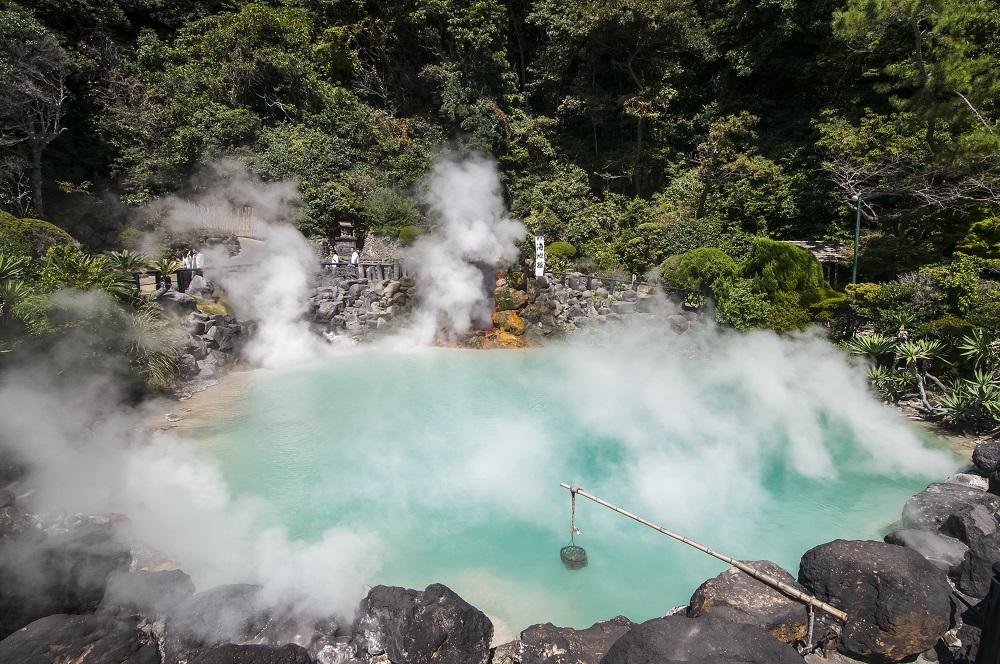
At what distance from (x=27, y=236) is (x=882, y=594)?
13.8 m

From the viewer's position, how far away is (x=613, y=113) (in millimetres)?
22781

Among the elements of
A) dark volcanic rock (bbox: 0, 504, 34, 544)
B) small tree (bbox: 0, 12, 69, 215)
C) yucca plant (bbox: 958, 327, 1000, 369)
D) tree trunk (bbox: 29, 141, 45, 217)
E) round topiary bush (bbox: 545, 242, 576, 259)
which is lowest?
dark volcanic rock (bbox: 0, 504, 34, 544)

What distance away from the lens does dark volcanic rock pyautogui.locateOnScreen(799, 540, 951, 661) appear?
4859 millimetres

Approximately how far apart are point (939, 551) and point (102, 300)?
1129cm

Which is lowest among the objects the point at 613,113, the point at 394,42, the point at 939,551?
the point at 939,551

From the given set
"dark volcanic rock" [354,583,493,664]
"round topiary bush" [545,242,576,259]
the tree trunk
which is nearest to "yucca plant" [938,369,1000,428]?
"dark volcanic rock" [354,583,493,664]

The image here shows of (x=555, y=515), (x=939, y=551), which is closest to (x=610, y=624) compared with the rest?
(x=555, y=515)

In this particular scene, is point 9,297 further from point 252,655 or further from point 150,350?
point 252,655

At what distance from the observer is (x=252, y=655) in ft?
14.5

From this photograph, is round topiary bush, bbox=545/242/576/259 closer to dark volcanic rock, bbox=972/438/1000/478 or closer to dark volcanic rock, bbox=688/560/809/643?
dark volcanic rock, bbox=972/438/1000/478

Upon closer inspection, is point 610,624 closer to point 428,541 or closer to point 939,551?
point 428,541

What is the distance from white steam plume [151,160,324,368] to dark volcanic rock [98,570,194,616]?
793 centimetres

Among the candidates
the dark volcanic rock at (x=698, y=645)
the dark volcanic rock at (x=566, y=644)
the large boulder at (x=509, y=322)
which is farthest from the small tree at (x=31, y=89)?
the dark volcanic rock at (x=698, y=645)

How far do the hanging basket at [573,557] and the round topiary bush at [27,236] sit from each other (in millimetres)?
9431
